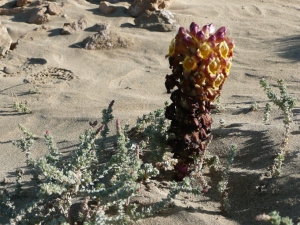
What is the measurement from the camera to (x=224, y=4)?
7977 millimetres

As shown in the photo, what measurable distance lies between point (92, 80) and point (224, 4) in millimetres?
3697

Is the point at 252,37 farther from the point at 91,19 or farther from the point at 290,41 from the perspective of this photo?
the point at 91,19

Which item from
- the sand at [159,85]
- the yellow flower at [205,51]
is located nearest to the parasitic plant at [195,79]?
the yellow flower at [205,51]

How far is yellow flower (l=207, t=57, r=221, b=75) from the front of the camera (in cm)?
247

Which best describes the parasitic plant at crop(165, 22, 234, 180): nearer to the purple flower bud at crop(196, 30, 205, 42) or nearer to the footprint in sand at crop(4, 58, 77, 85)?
the purple flower bud at crop(196, 30, 205, 42)

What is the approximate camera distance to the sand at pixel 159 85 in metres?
2.78

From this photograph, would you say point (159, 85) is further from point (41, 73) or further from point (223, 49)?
point (223, 49)

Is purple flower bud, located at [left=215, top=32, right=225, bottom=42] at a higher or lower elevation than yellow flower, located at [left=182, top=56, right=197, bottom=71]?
higher

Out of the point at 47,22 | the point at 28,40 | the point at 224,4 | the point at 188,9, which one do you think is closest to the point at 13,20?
the point at 47,22

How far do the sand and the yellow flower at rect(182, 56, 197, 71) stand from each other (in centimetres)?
83

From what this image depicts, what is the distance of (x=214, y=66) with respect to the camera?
2480mm

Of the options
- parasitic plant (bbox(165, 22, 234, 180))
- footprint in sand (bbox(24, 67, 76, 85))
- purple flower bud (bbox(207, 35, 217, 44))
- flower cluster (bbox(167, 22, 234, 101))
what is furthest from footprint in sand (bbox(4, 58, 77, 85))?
purple flower bud (bbox(207, 35, 217, 44))

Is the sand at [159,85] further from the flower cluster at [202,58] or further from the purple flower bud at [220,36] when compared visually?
the purple flower bud at [220,36]

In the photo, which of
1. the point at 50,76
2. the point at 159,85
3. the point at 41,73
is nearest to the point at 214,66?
the point at 159,85
